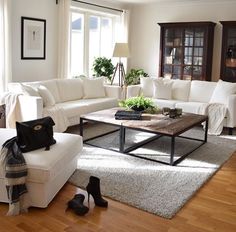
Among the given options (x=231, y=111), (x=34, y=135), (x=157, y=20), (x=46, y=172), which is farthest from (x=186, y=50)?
(x=46, y=172)

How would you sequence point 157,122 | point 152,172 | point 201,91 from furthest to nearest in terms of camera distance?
point 201,91 < point 157,122 < point 152,172

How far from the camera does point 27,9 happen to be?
575cm

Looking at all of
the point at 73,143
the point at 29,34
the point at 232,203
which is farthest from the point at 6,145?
the point at 29,34

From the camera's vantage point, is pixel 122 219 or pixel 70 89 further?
pixel 70 89

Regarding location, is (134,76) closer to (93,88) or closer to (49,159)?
(93,88)

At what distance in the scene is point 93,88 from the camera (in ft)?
20.6

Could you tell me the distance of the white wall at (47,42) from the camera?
5.62 meters

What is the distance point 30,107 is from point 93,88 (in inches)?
69.9

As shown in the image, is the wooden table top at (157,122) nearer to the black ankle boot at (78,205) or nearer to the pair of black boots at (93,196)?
the pair of black boots at (93,196)

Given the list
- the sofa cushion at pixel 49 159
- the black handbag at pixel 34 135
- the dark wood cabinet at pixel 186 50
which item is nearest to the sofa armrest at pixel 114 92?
the dark wood cabinet at pixel 186 50

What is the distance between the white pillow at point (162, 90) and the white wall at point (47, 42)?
1.95m

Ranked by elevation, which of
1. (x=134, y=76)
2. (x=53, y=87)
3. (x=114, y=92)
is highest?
(x=134, y=76)

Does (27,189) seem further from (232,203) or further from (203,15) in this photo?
(203,15)

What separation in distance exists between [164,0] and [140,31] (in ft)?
3.45
